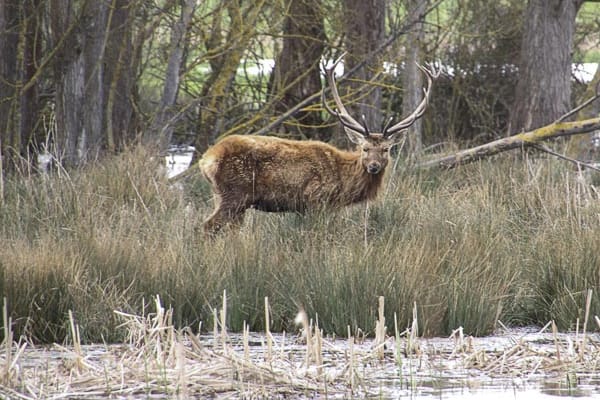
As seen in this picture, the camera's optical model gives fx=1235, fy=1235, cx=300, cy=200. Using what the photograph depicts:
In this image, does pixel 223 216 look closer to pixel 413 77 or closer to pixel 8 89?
pixel 8 89

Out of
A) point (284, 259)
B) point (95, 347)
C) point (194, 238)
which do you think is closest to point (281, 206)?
point (194, 238)

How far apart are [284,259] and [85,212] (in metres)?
2.17

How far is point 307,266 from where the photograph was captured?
8.29 m

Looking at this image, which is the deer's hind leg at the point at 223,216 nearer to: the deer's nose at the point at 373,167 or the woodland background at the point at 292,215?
the woodland background at the point at 292,215

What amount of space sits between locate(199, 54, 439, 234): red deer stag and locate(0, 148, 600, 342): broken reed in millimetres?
201

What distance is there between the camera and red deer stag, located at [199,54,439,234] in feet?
34.2

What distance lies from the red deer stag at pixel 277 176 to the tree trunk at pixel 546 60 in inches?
220

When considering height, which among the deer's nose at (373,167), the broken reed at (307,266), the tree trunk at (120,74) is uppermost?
the tree trunk at (120,74)

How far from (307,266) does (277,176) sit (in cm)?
226

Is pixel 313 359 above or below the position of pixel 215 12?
below

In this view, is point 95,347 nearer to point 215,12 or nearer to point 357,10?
point 215,12

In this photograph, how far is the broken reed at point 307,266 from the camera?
7668 mm

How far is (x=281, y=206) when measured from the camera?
1045cm

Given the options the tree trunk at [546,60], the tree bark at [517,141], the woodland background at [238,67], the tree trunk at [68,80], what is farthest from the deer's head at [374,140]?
the tree trunk at [546,60]
